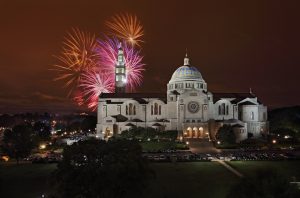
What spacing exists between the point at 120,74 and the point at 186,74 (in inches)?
688

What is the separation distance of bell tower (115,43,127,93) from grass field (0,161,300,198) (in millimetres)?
48952

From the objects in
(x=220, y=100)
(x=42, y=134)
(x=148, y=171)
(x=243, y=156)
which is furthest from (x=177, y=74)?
(x=148, y=171)

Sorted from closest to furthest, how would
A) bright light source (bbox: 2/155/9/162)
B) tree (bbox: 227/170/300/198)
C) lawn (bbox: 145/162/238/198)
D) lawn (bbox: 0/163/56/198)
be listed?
tree (bbox: 227/170/300/198) < lawn (bbox: 145/162/238/198) < lawn (bbox: 0/163/56/198) < bright light source (bbox: 2/155/9/162)

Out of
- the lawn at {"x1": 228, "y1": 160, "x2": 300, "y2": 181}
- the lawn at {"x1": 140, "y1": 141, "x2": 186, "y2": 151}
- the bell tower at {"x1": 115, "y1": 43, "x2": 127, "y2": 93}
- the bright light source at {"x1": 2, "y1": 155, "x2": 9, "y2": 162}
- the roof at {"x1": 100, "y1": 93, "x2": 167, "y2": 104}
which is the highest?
the bell tower at {"x1": 115, "y1": 43, "x2": 127, "y2": 93}

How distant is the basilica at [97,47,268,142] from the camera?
8450 centimetres

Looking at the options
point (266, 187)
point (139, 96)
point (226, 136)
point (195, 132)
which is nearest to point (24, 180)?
point (266, 187)

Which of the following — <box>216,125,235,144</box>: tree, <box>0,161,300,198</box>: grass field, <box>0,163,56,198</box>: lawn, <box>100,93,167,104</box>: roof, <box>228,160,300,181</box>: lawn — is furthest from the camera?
<box>100,93,167,104</box>: roof

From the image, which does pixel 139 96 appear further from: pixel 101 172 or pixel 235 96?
pixel 101 172

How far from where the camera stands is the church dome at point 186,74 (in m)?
96.3

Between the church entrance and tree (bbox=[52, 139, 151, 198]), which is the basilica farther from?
tree (bbox=[52, 139, 151, 198])

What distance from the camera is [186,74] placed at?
9675 cm

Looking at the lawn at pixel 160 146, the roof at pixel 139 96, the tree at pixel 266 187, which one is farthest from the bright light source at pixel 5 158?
the tree at pixel 266 187

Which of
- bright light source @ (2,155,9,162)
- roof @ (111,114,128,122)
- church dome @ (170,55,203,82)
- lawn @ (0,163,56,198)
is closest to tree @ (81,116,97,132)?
roof @ (111,114,128,122)

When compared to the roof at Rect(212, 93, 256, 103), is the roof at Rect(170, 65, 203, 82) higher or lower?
higher
